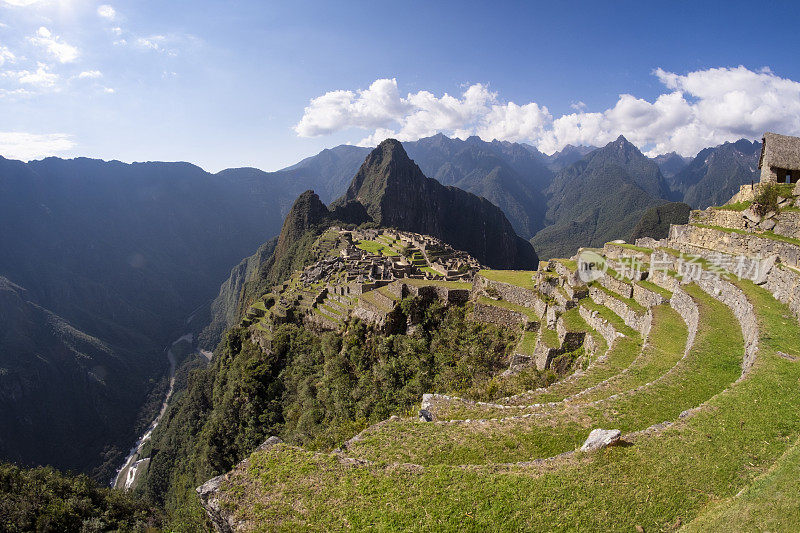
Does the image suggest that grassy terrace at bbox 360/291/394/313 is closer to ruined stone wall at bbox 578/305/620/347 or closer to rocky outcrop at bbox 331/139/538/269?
ruined stone wall at bbox 578/305/620/347

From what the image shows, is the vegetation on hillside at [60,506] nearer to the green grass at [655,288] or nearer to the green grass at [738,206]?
the green grass at [655,288]

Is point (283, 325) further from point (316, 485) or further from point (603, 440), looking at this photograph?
point (603, 440)

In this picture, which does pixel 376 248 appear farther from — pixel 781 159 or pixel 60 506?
pixel 781 159

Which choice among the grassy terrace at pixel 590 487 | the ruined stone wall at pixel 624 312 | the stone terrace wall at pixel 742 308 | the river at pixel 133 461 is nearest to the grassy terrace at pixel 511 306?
the ruined stone wall at pixel 624 312

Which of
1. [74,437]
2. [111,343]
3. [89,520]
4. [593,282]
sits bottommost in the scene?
[74,437]

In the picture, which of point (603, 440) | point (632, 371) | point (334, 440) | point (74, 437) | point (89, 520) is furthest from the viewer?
point (74, 437)

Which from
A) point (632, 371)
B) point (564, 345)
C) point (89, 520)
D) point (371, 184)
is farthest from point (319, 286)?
point (371, 184)
